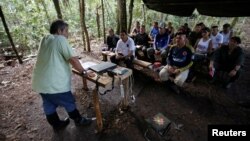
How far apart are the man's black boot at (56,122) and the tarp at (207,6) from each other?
118 inches

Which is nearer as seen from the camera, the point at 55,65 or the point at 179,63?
the point at 55,65

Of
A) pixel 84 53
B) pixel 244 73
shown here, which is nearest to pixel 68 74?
pixel 84 53

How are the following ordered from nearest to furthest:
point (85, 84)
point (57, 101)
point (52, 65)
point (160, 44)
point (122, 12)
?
point (52, 65)
point (57, 101)
point (85, 84)
point (160, 44)
point (122, 12)

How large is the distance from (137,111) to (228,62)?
257cm

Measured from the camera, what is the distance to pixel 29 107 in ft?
12.7

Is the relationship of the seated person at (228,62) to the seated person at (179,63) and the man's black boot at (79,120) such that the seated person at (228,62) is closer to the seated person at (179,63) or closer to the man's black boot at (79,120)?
the seated person at (179,63)

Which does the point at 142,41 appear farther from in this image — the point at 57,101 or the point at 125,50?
the point at 57,101

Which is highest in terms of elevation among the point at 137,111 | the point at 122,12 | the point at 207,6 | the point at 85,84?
the point at 122,12

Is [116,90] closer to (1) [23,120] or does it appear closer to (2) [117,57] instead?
(2) [117,57]

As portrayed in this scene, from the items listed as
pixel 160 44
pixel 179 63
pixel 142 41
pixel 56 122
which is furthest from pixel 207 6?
pixel 142 41

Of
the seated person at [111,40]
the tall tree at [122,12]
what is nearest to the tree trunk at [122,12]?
the tall tree at [122,12]

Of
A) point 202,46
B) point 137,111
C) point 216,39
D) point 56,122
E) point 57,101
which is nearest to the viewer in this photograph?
point 57,101

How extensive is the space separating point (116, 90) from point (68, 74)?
1881 millimetres

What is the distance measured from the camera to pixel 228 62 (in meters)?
4.23
